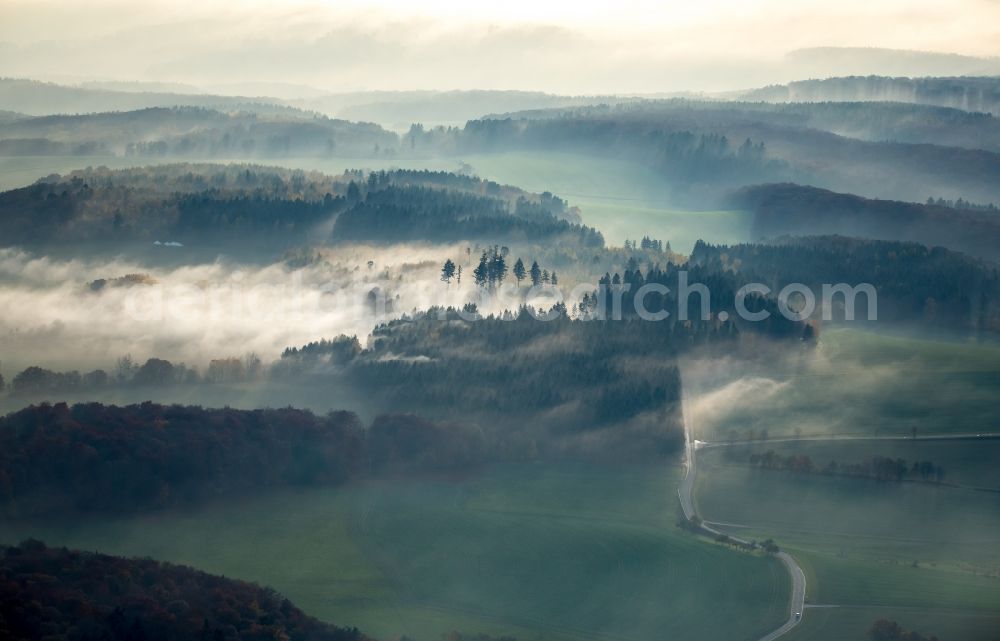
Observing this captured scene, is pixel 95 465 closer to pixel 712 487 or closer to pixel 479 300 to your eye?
pixel 712 487

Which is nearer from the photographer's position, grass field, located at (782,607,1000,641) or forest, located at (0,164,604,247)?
grass field, located at (782,607,1000,641)

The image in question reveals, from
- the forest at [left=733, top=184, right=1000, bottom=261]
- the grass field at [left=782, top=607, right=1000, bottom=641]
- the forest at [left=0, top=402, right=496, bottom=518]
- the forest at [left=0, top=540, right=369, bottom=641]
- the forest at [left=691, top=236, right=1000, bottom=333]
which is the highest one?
the forest at [left=733, top=184, right=1000, bottom=261]

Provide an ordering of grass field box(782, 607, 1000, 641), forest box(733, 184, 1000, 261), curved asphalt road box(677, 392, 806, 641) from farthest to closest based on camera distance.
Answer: forest box(733, 184, 1000, 261), curved asphalt road box(677, 392, 806, 641), grass field box(782, 607, 1000, 641)

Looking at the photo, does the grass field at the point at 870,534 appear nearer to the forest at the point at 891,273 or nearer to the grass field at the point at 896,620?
the grass field at the point at 896,620

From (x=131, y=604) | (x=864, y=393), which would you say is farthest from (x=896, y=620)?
(x=131, y=604)

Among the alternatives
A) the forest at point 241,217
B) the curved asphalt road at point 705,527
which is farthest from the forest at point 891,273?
the curved asphalt road at point 705,527

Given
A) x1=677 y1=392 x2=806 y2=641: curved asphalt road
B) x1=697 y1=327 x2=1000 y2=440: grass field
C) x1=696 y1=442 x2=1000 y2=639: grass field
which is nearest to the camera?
x1=677 y1=392 x2=806 y2=641: curved asphalt road

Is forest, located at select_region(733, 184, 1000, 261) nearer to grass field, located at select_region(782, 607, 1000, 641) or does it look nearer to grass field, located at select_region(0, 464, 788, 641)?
grass field, located at select_region(0, 464, 788, 641)

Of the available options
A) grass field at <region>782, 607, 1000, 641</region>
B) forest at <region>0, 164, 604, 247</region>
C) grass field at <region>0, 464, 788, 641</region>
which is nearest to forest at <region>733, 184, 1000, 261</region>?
forest at <region>0, 164, 604, 247</region>
